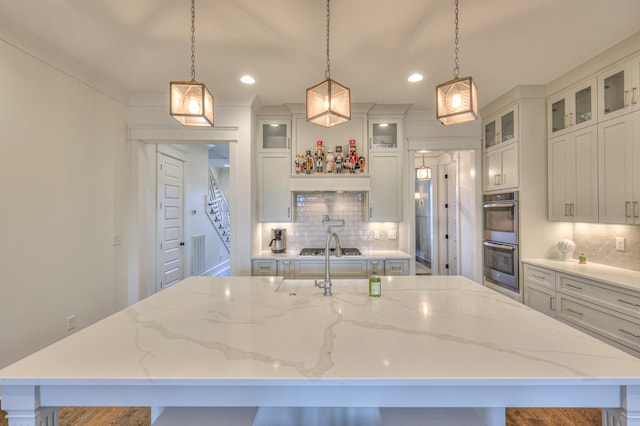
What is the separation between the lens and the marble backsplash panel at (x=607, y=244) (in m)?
2.60

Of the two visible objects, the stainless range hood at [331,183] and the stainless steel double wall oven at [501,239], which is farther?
the stainless range hood at [331,183]

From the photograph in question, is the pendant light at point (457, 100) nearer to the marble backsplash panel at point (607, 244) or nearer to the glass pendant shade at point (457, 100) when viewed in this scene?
the glass pendant shade at point (457, 100)

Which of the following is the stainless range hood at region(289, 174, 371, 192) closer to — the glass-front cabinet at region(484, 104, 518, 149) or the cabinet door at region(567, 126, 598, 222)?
the glass-front cabinet at region(484, 104, 518, 149)

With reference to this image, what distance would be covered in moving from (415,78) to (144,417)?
3.68 meters

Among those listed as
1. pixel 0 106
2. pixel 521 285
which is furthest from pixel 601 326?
pixel 0 106

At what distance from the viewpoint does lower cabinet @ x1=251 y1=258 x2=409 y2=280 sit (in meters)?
3.49

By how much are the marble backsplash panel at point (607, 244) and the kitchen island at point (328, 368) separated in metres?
2.21

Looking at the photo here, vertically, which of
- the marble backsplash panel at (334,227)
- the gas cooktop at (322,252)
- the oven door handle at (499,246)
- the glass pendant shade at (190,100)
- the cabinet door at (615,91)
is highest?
the cabinet door at (615,91)

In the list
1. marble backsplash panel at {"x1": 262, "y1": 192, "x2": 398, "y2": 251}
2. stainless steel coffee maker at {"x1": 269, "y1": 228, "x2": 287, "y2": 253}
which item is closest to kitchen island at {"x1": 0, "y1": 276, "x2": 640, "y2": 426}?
stainless steel coffee maker at {"x1": 269, "y1": 228, "x2": 287, "y2": 253}

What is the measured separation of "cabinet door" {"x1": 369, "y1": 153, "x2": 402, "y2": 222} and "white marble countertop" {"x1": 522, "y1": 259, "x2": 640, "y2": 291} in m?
1.55

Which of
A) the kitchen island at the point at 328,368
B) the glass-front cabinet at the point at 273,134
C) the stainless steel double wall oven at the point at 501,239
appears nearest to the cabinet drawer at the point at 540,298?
the stainless steel double wall oven at the point at 501,239

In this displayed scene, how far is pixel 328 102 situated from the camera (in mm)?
1698

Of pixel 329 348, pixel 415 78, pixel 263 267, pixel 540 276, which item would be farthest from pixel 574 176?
pixel 263 267

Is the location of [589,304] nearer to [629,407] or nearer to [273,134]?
[629,407]
